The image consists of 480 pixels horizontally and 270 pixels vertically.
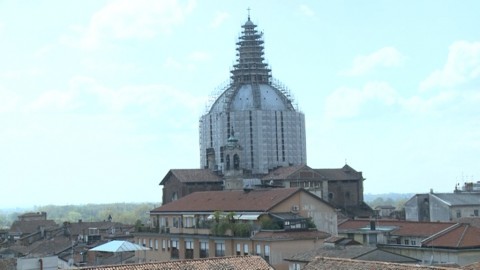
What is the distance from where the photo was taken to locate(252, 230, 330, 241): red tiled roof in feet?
236

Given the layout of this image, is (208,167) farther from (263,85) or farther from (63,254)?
(63,254)

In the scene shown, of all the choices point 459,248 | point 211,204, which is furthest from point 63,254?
point 459,248

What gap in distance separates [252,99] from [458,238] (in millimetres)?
69340

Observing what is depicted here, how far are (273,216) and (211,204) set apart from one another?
1309 cm

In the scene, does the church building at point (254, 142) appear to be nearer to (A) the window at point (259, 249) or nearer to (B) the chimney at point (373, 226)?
(B) the chimney at point (373, 226)

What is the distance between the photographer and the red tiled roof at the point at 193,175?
378ft

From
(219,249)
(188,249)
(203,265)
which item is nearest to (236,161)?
(188,249)

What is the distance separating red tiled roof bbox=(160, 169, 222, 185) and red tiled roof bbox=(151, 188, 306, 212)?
63.3 ft

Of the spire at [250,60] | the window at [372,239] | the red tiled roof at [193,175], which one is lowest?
the window at [372,239]

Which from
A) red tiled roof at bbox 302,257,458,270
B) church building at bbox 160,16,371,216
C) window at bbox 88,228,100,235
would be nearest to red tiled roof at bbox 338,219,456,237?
red tiled roof at bbox 302,257,458,270

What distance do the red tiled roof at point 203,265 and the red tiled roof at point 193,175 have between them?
74624 millimetres

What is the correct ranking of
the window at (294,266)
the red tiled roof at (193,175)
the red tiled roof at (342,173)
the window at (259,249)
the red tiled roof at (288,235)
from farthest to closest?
the red tiled roof at (342,173) → the red tiled roof at (193,175) → the window at (259,249) → the red tiled roof at (288,235) → the window at (294,266)

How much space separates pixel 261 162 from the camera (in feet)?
439

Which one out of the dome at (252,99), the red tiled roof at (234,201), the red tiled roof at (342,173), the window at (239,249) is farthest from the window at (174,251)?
the dome at (252,99)
